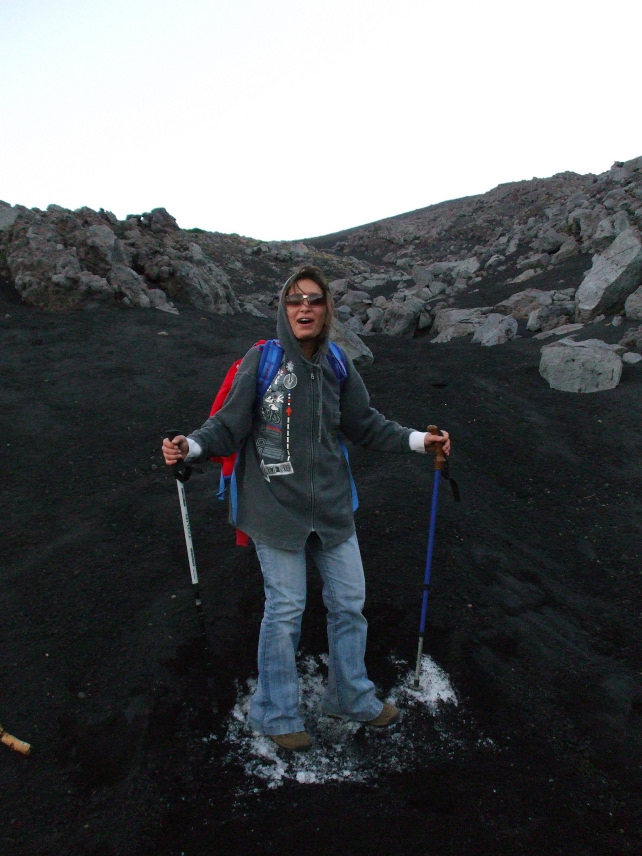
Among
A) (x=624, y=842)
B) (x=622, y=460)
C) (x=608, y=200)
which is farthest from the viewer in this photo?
(x=608, y=200)

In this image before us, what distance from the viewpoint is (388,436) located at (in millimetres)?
3412

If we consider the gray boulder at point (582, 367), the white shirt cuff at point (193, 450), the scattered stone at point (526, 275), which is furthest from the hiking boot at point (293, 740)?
the scattered stone at point (526, 275)

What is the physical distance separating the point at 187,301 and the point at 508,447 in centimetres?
887

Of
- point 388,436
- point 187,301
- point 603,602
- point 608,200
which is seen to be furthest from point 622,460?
point 608,200

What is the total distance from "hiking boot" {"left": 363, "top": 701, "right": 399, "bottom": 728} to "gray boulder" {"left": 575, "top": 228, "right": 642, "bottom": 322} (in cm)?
1092

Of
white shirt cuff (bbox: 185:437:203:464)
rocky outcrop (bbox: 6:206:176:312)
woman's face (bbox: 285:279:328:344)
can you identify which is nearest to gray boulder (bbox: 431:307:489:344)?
rocky outcrop (bbox: 6:206:176:312)

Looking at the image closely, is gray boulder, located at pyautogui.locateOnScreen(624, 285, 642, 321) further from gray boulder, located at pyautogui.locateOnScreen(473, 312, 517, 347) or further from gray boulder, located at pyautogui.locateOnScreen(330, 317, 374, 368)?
gray boulder, located at pyautogui.locateOnScreen(330, 317, 374, 368)

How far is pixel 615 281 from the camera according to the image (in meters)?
12.2

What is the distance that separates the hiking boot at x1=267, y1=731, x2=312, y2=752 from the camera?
3.06m

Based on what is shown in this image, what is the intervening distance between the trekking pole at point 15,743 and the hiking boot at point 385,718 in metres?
1.70

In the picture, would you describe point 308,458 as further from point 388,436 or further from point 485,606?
point 485,606

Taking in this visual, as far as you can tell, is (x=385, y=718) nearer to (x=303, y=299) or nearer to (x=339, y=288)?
(x=303, y=299)

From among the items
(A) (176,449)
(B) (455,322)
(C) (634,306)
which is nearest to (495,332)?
(B) (455,322)

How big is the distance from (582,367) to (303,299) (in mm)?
7858
